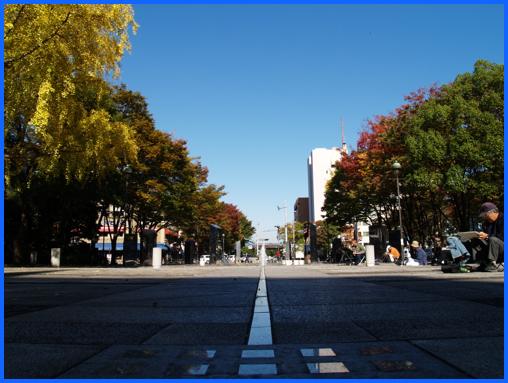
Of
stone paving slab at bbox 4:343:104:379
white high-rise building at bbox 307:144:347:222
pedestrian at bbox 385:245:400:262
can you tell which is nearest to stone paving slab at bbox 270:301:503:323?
stone paving slab at bbox 4:343:104:379

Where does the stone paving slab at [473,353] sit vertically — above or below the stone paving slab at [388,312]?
above

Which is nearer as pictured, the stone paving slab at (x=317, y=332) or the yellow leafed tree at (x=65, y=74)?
the stone paving slab at (x=317, y=332)

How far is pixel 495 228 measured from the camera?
10.9m

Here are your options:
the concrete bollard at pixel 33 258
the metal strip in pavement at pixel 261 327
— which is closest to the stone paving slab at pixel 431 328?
the metal strip in pavement at pixel 261 327

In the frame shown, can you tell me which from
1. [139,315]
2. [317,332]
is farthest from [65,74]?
[317,332]

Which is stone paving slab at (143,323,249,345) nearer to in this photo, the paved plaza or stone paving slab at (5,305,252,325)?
the paved plaza

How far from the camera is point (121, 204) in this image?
118 feet

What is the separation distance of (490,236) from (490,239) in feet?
0.47

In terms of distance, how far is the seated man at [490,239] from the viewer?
10.5 m

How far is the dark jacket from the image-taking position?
10703mm

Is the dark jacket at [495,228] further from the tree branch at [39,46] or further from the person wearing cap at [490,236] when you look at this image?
the tree branch at [39,46]

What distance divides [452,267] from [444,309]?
8.91m

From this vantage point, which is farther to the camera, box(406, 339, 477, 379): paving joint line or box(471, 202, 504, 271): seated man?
box(471, 202, 504, 271): seated man

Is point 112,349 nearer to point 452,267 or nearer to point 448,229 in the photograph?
point 452,267
